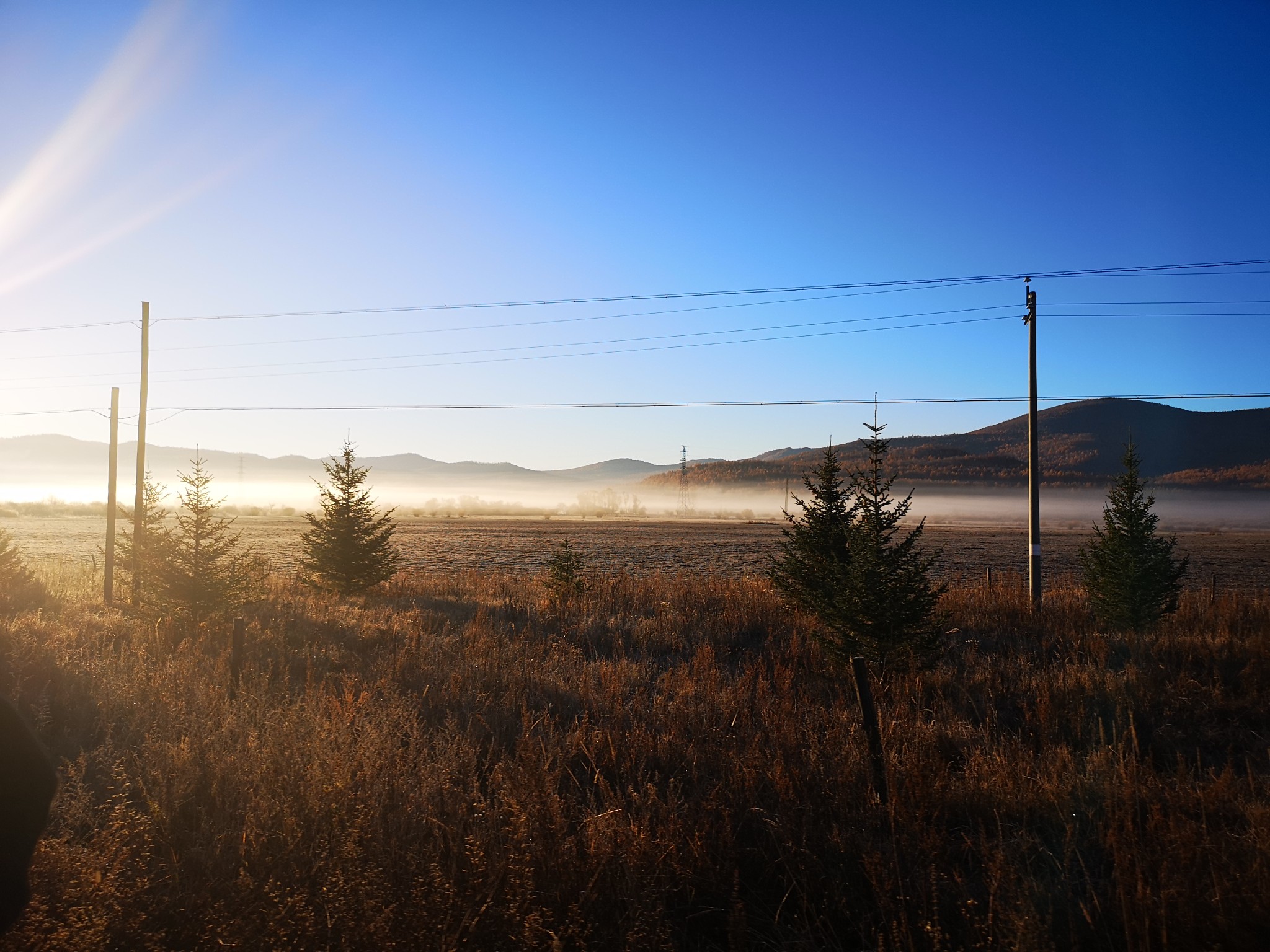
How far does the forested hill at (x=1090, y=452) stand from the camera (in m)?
143

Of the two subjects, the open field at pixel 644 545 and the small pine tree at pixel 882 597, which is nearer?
the small pine tree at pixel 882 597

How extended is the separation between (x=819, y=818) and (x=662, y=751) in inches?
56.0

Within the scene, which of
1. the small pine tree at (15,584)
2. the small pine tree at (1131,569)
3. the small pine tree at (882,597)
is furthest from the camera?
the small pine tree at (15,584)

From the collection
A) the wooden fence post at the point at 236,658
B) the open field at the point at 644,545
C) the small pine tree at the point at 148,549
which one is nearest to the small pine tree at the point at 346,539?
the small pine tree at the point at 148,549

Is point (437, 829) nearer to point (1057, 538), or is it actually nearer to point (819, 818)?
point (819, 818)

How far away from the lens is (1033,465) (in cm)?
1648

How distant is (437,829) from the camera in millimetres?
3861

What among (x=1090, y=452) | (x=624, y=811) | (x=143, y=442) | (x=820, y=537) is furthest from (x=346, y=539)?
(x=1090, y=452)

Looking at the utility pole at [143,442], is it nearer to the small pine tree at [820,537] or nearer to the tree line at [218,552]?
the tree line at [218,552]

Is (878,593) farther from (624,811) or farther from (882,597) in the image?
(624,811)

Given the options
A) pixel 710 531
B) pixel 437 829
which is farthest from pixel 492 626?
pixel 710 531

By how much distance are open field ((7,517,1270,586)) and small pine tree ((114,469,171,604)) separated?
12.2 metres

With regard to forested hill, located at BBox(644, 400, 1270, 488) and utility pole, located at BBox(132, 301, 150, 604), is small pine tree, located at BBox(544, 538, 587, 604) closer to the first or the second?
utility pole, located at BBox(132, 301, 150, 604)

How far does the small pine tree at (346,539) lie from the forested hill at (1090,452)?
128000 millimetres
